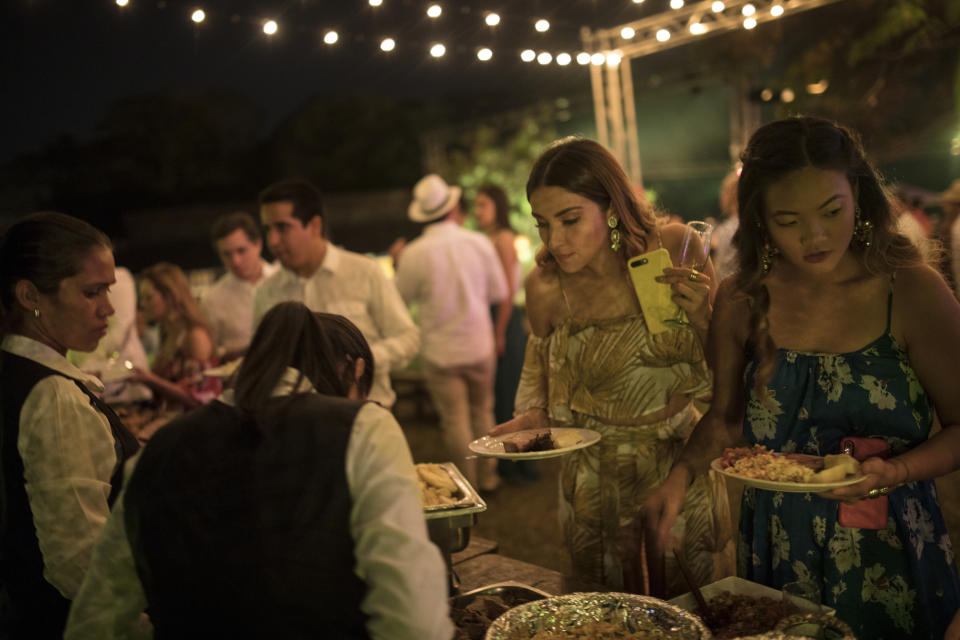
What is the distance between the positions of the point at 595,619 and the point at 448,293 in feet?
14.3

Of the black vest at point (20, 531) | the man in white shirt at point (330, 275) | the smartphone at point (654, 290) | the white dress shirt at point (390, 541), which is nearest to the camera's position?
the white dress shirt at point (390, 541)

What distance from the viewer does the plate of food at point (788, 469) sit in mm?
1719

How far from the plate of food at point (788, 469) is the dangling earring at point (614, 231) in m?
0.79

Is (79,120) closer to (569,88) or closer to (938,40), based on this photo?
(569,88)

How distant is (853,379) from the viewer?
1.95 meters

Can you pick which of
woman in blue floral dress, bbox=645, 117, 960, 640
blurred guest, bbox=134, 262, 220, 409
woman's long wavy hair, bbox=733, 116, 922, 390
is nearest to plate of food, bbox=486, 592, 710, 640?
woman in blue floral dress, bbox=645, 117, 960, 640

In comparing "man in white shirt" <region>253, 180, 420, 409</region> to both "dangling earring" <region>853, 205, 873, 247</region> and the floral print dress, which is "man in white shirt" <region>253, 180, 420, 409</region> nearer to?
the floral print dress

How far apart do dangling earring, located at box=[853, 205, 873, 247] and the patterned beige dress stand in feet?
1.87

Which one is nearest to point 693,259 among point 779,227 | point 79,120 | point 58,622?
point 779,227

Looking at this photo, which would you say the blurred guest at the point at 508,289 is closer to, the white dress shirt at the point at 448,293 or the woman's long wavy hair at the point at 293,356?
the white dress shirt at the point at 448,293

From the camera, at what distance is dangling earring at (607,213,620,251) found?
2.48 metres

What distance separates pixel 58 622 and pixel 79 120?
35.3 m

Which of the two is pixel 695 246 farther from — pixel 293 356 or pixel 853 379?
Answer: pixel 293 356

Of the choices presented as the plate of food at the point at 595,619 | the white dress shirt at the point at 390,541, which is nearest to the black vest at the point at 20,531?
the white dress shirt at the point at 390,541
